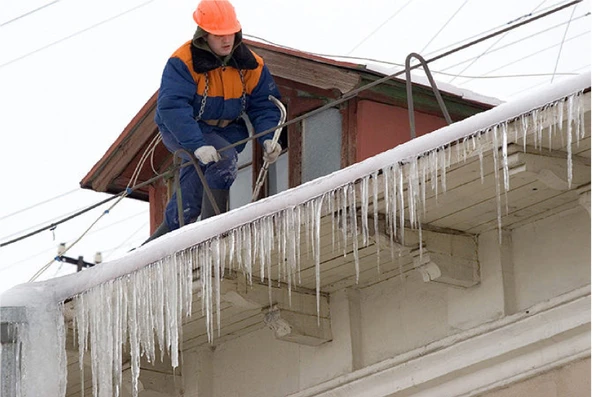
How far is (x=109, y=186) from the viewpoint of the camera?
17422 millimetres

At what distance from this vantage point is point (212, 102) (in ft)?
45.2

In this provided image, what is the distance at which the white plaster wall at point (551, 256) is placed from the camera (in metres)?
11.3

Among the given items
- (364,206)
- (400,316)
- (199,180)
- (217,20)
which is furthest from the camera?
(199,180)

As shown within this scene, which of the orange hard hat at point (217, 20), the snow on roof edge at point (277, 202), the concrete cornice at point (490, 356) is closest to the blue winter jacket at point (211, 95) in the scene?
the orange hard hat at point (217, 20)

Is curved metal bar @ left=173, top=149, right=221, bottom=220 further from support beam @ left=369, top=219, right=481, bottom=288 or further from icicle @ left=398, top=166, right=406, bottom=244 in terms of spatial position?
icicle @ left=398, top=166, right=406, bottom=244

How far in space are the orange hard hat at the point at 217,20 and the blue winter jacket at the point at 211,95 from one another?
0.49 ft

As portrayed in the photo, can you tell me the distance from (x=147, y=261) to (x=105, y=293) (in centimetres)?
50

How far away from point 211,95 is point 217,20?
57 cm

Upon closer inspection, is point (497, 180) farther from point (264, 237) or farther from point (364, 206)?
point (264, 237)

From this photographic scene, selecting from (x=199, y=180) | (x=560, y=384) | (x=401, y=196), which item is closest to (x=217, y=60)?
(x=199, y=180)

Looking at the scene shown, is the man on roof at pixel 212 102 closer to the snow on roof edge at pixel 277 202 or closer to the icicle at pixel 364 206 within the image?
the snow on roof edge at pixel 277 202

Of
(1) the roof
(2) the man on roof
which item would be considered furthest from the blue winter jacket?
(1) the roof

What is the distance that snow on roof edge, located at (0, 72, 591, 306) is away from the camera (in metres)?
10.3
